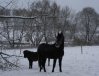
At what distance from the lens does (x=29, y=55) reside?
49.5 feet

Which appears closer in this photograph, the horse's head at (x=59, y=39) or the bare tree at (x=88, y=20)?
the horse's head at (x=59, y=39)

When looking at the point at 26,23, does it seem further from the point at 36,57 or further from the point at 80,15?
the point at 80,15

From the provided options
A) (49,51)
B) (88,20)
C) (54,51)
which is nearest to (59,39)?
(54,51)

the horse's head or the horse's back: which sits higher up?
the horse's head

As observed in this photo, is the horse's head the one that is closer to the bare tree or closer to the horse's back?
the horse's back

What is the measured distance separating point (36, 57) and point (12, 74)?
2.68 metres

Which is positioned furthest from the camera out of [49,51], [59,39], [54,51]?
[49,51]

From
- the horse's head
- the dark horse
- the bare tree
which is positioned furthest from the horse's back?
the bare tree

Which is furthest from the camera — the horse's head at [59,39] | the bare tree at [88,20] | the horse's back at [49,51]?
the bare tree at [88,20]

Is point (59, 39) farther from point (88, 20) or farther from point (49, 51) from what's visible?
point (88, 20)

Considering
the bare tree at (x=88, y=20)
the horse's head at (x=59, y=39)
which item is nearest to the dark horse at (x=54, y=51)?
the horse's head at (x=59, y=39)

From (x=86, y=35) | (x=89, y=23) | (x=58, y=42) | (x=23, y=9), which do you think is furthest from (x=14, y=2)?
(x=89, y=23)

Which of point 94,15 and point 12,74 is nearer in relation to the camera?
point 12,74

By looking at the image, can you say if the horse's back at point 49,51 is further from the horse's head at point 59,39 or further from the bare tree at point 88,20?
the bare tree at point 88,20
